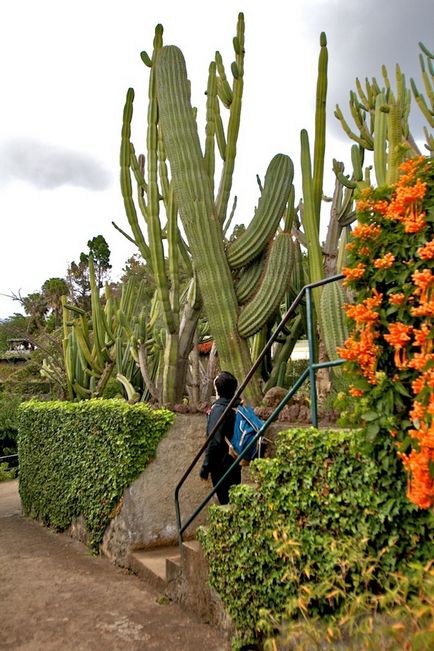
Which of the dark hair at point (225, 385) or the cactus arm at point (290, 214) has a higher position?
the cactus arm at point (290, 214)

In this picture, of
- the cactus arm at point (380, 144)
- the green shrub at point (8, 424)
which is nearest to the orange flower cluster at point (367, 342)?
the cactus arm at point (380, 144)

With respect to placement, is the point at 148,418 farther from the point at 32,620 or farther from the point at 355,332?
the point at 355,332

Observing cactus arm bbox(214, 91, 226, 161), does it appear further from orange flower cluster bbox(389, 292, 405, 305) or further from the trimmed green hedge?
orange flower cluster bbox(389, 292, 405, 305)

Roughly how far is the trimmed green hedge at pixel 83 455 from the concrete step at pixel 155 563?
2.39 ft

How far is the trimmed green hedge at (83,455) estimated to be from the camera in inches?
258

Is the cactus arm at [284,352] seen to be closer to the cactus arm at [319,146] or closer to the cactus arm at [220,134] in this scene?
the cactus arm at [319,146]

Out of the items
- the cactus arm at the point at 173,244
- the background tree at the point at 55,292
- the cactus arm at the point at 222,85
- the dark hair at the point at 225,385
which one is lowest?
the dark hair at the point at 225,385

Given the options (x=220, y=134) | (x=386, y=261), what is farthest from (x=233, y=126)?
(x=386, y=261)

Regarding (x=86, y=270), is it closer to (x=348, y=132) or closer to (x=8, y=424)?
(x=8, y=424)

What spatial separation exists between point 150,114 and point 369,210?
5812 millimetres

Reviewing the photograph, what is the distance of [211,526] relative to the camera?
4.58 meters

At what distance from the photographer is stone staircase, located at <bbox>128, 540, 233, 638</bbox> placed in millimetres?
4498

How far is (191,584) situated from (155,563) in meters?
1.09

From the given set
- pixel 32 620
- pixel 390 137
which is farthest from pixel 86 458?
pixel 390 137
